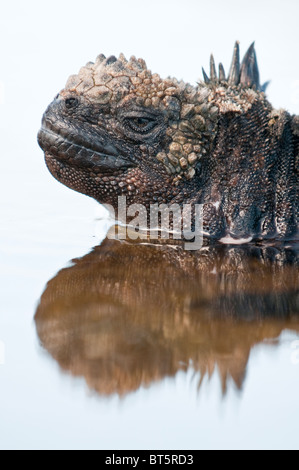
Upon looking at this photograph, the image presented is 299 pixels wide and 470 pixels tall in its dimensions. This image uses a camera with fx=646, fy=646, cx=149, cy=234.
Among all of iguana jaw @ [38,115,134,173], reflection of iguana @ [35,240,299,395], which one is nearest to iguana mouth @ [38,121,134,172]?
iguana jaw @ [38,115,134,173]

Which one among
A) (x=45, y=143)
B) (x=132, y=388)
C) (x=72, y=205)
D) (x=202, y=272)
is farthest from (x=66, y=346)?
(x=72, y=205)

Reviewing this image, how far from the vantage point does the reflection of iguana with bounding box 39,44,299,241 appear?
6324mm

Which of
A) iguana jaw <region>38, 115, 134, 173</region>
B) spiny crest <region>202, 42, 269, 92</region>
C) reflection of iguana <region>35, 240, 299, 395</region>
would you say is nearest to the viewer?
reflection of iguana <region>35, 240, 299, 395</region>

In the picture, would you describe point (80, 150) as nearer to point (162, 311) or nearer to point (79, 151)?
point (79, 151)

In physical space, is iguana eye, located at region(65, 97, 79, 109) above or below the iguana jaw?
above

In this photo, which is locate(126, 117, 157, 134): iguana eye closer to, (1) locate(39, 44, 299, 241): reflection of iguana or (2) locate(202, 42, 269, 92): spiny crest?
(1) locate(39, 44, 299, 241): reflection of iguana

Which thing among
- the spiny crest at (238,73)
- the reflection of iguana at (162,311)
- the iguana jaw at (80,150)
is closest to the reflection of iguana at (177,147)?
the iguana jaw at (80,150)

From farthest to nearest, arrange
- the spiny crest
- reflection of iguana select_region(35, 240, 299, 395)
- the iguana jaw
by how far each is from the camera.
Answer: the spiny crest, the iguana jaw, reflection of iguana select_region(35, 240, 299, 395)

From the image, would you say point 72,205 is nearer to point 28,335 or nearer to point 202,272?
point 202,272

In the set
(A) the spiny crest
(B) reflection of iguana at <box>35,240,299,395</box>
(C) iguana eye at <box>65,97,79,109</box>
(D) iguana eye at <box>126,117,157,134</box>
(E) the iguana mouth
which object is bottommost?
(B) reflection of iguana at <box>35,240,299,395</box>

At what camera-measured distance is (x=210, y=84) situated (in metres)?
6.93

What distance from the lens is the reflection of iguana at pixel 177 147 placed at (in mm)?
6324

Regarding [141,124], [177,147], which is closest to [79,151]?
[141,124]

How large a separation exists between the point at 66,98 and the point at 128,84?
2.04 feet
